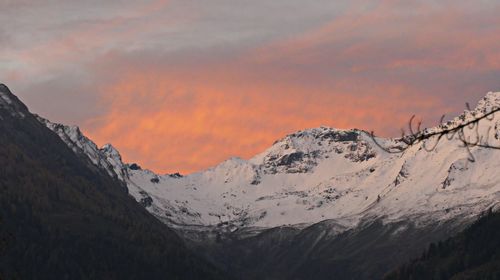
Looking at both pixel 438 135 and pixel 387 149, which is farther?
pixel 387 149

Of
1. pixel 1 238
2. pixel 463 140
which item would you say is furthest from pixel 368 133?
pixel 1 238

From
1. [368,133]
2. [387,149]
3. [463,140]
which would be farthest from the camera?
[387,149]

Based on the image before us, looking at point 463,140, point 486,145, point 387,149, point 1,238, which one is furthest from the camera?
point 1,238

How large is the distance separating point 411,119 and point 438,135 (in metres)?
0.50

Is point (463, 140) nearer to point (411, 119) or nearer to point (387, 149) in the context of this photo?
point (411, 119)

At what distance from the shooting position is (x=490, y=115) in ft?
49.0

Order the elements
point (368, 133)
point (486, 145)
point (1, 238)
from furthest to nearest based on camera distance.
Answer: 1. point (1, 238)
2. point (368, 133)
3. point (486, 145)

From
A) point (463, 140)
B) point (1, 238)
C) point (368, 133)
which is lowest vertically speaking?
point (463, 140)

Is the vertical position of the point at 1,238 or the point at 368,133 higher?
the point at 1,238

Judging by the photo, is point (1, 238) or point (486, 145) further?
point (1, 238)

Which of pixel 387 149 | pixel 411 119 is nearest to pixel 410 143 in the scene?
pixel 411 119

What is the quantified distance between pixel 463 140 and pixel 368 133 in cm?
278

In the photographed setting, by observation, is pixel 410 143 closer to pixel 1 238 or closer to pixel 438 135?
pixel 438 135

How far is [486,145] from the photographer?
A: 48.7 feet
